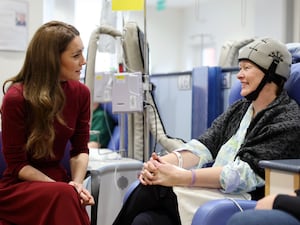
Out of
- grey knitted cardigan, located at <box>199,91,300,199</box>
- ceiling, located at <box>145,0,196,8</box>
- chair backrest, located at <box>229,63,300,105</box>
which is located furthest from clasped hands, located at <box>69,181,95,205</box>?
ceiling, located at <box>145,0,196,8</box>

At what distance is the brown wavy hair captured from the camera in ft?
5.69

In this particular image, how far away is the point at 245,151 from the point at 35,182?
2.65ft

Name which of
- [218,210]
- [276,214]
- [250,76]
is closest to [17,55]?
[250,76]

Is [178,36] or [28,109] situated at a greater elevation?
[178,36]

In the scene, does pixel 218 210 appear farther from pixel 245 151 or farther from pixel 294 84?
pixel 294 84

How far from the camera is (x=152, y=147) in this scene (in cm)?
331

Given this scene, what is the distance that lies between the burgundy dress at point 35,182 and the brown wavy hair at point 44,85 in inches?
1.4

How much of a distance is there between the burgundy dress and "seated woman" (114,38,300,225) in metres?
0.28

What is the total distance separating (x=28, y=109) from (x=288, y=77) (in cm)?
106

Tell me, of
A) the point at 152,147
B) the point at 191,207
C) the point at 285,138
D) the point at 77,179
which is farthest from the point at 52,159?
the point at 152,147

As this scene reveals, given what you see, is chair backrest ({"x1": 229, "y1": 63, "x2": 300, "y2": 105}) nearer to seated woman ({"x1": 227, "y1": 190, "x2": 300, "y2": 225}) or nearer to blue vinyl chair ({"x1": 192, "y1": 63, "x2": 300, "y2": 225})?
blue vinyl chair ({"x1": 192, "y1": 63, "x2": 300, "y2": 225})

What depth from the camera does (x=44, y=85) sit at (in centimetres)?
176

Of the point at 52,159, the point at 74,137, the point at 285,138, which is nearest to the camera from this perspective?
the point at 285,138

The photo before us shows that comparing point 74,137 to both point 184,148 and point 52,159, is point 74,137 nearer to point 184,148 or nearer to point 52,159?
point 52,159
